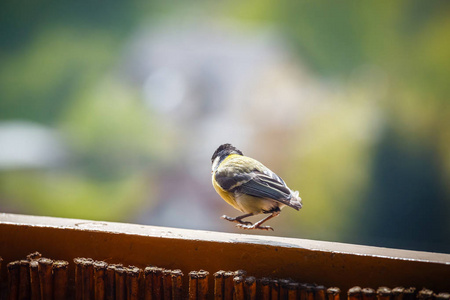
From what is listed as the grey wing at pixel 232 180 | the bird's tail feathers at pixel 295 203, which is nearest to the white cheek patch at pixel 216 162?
the grey wing at pixel 232 180

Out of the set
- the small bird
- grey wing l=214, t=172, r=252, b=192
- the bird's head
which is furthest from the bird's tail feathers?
the bird's head

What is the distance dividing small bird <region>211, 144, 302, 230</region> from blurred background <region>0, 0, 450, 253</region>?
4.88 feet

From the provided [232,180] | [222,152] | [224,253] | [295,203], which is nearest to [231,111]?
[222,152]

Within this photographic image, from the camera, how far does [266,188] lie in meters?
1.94

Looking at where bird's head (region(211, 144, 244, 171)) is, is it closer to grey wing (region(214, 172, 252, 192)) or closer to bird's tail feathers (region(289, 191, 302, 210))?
grey wing (region(214, 172, 252, 192))

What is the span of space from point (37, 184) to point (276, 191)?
2764 mm

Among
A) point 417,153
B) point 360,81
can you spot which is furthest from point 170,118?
point 417,153

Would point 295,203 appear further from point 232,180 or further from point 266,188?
point 232,180

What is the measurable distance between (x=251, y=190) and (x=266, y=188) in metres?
0.06

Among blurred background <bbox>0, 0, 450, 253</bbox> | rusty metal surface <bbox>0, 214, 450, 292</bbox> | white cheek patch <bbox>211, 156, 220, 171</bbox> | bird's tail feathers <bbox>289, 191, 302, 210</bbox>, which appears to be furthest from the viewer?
Answer: blurred background <bbox>0, 0, 450, 253</bbox>

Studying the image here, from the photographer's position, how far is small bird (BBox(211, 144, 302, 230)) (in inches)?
75.8

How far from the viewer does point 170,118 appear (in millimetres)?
3781

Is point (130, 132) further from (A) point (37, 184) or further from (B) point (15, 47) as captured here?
(B) point (15, 47)

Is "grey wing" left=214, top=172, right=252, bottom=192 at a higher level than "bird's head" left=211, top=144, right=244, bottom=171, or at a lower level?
lower
